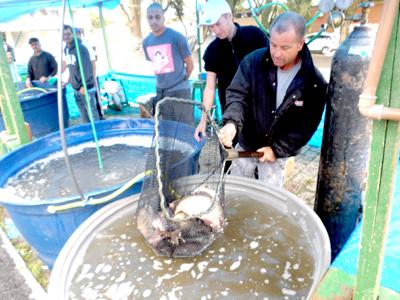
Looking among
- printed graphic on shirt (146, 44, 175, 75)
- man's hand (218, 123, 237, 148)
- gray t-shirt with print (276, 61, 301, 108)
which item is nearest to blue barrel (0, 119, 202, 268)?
man's hand (218, 123, 237, 148)

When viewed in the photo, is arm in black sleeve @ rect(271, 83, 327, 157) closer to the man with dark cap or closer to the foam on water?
the foam on water

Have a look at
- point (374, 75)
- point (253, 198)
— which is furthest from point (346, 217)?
point (374, 75)

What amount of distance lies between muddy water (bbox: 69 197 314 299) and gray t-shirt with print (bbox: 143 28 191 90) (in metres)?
3.18

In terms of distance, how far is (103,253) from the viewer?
5.99ft

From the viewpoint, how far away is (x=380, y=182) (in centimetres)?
80

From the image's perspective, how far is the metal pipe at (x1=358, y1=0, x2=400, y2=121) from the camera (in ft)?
2.20

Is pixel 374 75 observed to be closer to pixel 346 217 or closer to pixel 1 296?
pixel 346 217

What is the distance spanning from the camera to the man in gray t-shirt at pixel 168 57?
460 cm

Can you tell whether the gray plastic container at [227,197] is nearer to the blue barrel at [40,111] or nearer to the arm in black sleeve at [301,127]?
the arm in black sleeve at [301,127]

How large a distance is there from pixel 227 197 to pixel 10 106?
2896mm

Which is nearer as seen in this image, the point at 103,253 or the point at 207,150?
the point at 103,253

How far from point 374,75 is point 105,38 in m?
10.0

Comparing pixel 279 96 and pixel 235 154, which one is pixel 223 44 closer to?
pixel 279 96

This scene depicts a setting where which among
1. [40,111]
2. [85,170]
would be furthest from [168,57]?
[40,111]
